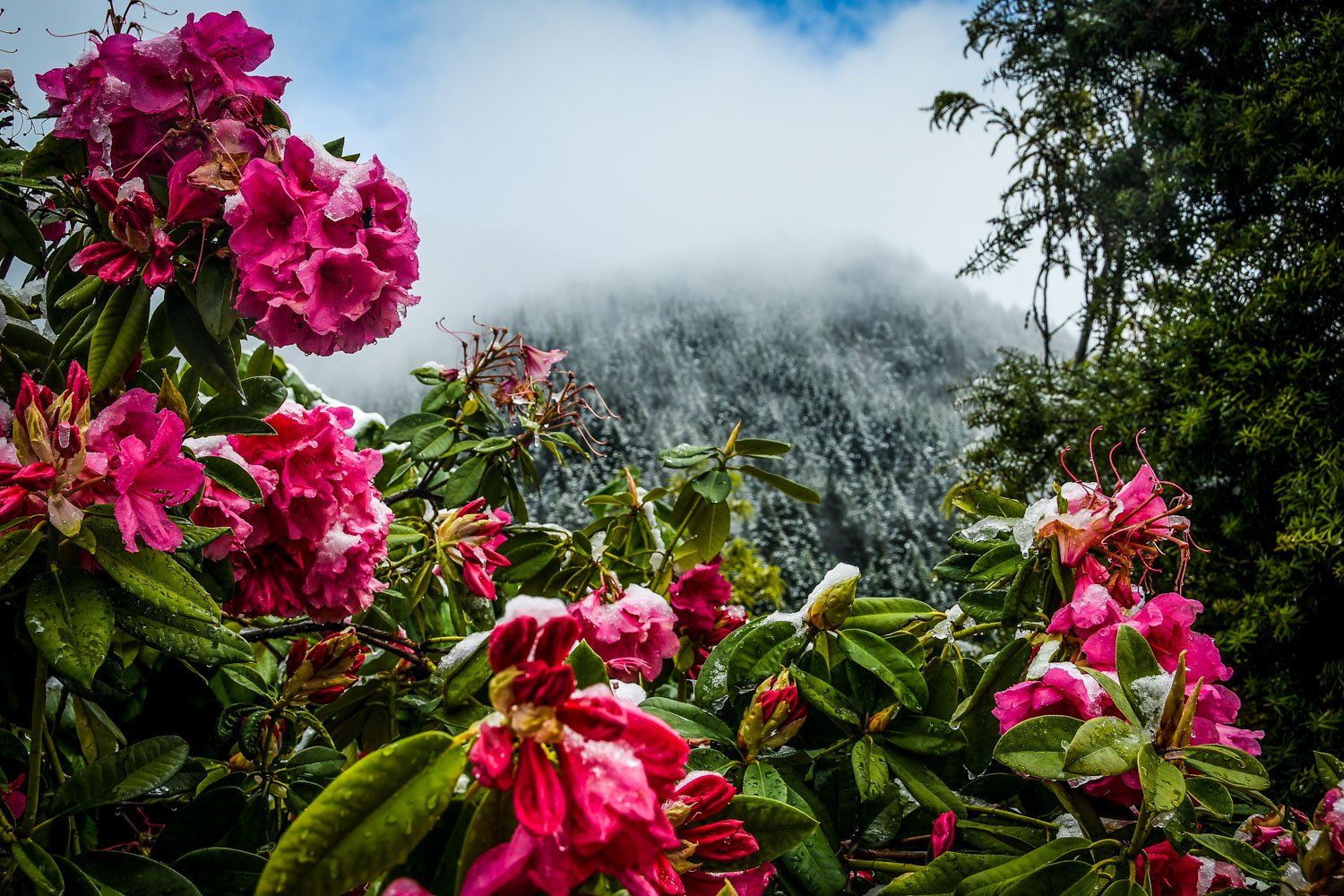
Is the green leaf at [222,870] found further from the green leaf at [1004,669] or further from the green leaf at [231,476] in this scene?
the green leaf at [1004,669]

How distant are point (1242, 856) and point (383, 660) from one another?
2.58ft

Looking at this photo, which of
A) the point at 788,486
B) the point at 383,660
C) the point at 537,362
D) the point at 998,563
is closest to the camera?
the point at 998,563

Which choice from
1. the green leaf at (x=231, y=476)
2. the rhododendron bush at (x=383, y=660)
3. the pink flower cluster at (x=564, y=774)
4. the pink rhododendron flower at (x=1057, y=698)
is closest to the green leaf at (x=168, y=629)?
the rhododendron bush at (x=383, y=660)

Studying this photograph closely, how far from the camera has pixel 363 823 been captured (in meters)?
0.31

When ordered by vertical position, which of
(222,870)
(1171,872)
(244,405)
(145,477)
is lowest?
(1171,872)

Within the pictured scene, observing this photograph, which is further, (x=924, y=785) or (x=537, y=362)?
(x=537, y=362)

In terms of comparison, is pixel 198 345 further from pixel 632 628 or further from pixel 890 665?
pixel 890 665

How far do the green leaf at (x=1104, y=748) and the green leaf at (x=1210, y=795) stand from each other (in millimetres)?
45

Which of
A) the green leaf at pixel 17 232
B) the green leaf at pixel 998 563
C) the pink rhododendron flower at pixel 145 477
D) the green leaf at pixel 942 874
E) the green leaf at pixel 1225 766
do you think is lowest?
the green leaf at pixel 942 874

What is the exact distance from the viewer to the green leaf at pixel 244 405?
61cm

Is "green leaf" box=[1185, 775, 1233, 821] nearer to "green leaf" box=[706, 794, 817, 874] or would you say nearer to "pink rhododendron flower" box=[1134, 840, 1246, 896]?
"pink rhododendron flower" box=[1134, 840, 1246, 896]

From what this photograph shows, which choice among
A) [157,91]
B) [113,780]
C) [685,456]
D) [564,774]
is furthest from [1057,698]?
[157,91]

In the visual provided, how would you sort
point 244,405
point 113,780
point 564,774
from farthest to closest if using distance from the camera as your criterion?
point 244,405 < point 113,780 < point 564,774

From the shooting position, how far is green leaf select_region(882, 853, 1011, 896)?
52 centimetres
